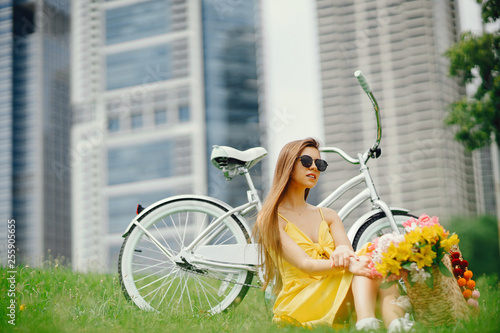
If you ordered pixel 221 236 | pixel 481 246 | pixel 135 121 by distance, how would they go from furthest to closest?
pixel 135 121, pixel 481 246, pixel 221 236

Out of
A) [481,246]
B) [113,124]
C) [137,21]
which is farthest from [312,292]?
[137,21]

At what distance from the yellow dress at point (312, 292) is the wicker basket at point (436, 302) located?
33cm

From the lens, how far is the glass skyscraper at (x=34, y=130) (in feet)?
285

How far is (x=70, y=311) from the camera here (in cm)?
356

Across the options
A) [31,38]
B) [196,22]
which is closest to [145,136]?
[196,22]

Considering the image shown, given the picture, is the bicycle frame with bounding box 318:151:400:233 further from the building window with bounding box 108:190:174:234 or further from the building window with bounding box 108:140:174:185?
the building window with bounding box 108:140:174:185

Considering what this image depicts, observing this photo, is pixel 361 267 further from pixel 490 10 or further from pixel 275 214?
pixel 490 10

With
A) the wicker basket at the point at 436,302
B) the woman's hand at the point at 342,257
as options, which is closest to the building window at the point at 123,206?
the woman's hand at the point at 342,257

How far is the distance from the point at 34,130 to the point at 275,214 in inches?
3774

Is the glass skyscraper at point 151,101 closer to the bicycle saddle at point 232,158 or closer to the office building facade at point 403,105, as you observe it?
the office building facade at point 403,105

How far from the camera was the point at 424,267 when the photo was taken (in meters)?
2.80

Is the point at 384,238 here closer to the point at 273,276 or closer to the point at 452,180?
the point at 273,276

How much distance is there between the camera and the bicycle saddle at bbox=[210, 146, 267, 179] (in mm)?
3753

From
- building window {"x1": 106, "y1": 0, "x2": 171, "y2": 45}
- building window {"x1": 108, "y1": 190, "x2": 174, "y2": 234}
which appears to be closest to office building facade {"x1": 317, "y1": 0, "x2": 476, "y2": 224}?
building window {"x1": 108, "y1": 190, "x2": 174, "y2": 234}
